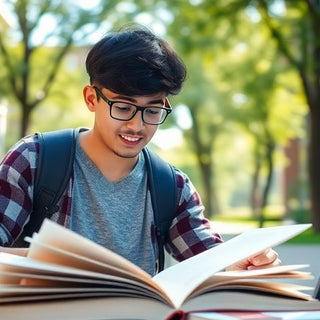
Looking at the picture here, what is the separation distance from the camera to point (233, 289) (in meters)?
1.30

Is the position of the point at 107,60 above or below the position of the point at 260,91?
above

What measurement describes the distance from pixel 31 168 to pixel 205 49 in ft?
48.9

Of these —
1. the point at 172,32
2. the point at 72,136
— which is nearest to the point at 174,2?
the point at 172,32

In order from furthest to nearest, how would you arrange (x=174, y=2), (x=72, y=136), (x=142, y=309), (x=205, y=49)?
(x=205, y=49) < (x=174, y=2) < (x=72, y=136) < (x=142, y=309)

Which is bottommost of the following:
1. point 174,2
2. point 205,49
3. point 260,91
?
point 260,91

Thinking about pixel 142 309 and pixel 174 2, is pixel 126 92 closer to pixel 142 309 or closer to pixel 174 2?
pixel 142 309

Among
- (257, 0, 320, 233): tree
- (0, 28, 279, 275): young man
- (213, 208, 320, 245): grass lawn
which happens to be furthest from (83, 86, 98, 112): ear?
(257, 0, 320, 233): tree

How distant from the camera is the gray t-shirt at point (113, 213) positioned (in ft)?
5.80

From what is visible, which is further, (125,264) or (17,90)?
(17,90)

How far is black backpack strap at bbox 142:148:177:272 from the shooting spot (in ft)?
5.90

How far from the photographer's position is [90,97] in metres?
1.77

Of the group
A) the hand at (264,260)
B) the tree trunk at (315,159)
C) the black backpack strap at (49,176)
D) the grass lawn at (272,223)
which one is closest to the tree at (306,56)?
the tree trunk at (315,159)

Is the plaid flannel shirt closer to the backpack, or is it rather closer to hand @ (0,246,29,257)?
the backpack

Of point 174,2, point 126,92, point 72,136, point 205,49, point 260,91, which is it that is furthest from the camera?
point 260,91
